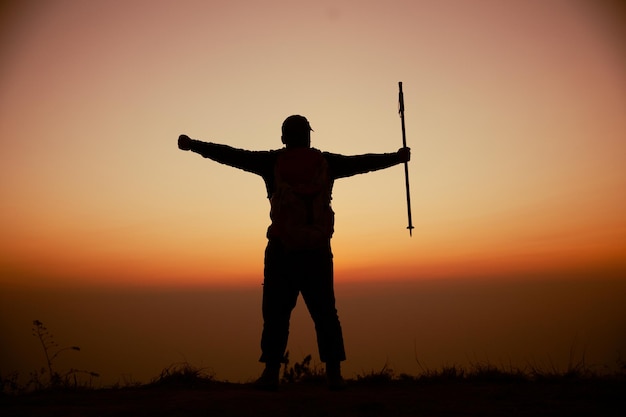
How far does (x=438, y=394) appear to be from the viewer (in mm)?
6164

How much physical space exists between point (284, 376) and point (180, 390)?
1.40m

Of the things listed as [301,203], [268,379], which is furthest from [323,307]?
[301,203]

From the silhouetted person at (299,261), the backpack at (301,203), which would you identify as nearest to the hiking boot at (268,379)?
the silhouetted person at (299,261)

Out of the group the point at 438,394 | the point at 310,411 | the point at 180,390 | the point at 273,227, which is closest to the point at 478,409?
the point at 438,394

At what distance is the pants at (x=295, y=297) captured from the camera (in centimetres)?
638

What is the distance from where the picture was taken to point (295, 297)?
652cm

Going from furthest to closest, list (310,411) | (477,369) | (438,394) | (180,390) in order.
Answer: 1. (477,369)
2. (180,390)
3. (438,394)
4. (310,411)

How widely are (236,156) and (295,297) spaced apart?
1691 millimetres

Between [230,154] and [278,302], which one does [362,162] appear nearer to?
[230,154]

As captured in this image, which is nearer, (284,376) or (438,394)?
(438,394)

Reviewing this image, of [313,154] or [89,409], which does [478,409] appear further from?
[89,409]

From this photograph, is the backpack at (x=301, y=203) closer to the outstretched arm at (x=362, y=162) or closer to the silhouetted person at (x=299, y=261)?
the silhouetted person at (x=299, y=261)

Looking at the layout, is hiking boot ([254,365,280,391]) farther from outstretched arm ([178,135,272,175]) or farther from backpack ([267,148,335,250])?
outstretched arm ([178,135,272,175])

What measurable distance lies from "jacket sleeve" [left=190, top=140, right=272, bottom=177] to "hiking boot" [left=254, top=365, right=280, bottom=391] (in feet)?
6.92
